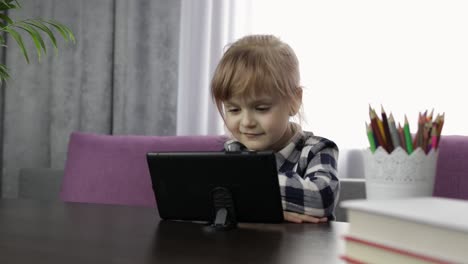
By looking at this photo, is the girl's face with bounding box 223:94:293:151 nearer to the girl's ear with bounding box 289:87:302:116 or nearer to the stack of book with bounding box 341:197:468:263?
the girl's ear with bounding box 289:87:302:116

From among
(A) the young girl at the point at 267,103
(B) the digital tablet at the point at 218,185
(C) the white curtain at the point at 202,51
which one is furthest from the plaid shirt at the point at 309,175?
(C) the white curtain at the point at 202,51

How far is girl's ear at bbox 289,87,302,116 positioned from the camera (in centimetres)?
154

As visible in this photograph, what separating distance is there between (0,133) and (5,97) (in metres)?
0.18

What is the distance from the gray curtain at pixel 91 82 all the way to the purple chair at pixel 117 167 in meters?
0.75

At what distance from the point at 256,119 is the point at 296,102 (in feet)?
0.58

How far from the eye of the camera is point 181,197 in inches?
39.0

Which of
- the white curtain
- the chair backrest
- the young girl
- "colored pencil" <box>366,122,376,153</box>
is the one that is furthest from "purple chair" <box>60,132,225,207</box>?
"colored pencil" <box>366,122,376,153</box>

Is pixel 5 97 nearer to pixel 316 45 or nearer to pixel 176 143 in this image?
pixel 176 143

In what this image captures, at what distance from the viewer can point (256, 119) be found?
143 centimetres

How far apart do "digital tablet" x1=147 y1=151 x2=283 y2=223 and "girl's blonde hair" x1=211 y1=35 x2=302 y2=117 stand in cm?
46

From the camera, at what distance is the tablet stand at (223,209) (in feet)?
2.98

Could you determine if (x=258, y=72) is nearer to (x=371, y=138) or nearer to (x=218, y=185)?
(x=218, y=185)

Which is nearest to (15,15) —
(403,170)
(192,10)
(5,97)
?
(5,97)

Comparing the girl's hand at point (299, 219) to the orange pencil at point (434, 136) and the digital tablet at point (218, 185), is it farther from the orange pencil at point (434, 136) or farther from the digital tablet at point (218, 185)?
the orange pencil at point (434, 136)
